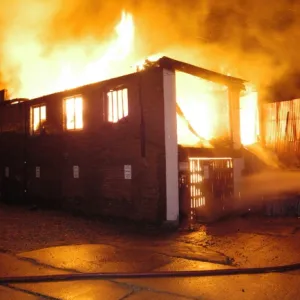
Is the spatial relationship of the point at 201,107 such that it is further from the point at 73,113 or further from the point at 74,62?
the point at 74,62

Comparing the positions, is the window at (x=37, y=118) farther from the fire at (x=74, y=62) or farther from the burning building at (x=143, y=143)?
the fire at (x=74, y=62)

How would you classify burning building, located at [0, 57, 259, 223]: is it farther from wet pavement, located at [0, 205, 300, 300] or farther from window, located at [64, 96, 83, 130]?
wet pavement, located at [0, 205, 300, 300]

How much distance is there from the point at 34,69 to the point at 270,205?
15.7 metres

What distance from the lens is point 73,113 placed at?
14477 millimetres

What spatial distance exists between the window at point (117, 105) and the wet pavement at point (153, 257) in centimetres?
384

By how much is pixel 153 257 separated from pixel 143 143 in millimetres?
4856

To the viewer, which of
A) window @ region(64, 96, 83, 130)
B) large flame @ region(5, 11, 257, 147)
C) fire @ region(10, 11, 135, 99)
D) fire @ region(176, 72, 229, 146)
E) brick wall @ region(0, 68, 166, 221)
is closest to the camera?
brick wall @ region(0, 68, 166, 221)

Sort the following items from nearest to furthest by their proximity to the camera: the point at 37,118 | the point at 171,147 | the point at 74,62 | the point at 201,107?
1. the point at 171,147
2. the point at 201,107
3. the point at 37,118
4. the point at 74,62

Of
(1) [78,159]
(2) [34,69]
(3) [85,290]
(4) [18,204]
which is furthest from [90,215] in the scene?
(2) [34,69]

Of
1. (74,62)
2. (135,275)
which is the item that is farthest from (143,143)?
(74,62)

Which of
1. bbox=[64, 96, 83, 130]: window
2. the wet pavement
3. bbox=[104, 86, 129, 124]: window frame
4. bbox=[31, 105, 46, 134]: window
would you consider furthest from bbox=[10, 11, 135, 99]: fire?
the wet pavement

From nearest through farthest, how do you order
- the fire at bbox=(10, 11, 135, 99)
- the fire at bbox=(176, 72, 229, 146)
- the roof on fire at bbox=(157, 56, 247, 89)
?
1. the roof on fire at bbox=(157, 56, 247, 89)
2. the fire at bbox=(176, 72, 229, 146)
3. the fire at bbox=(10, 11, 135, 99)

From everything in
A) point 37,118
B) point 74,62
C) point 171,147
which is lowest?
→ point 171,147

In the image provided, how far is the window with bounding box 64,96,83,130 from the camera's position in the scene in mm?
14141
